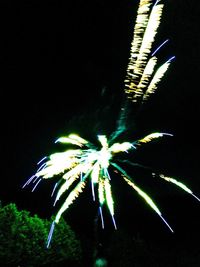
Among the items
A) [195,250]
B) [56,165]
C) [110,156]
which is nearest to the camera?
[56,165]

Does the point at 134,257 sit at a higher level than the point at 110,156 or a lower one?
lower

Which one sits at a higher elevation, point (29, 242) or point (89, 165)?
point (89, 165)

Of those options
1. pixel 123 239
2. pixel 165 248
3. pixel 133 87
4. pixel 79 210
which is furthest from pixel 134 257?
pixel 133 87

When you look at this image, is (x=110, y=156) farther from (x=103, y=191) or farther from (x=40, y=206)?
(x=40, y=206)

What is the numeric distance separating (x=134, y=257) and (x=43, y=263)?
3.55 meters

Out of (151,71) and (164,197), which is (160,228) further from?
(151,71)

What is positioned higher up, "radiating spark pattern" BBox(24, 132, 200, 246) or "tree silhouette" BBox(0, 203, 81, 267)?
"radiating spark pattern" BBox(24, 132, 200, 246)

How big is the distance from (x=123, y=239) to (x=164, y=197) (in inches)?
164

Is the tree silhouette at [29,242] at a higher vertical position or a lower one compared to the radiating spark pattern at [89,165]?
lower

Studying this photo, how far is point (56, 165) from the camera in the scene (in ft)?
32.7

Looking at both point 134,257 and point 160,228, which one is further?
point 160,228

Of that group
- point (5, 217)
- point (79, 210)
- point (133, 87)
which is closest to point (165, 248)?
point (79, 210)

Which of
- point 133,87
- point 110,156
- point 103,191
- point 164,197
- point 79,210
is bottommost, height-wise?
point 79,210

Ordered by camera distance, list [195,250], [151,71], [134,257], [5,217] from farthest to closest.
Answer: [195,250]
[134,257]
[5,217]
[151,71]
